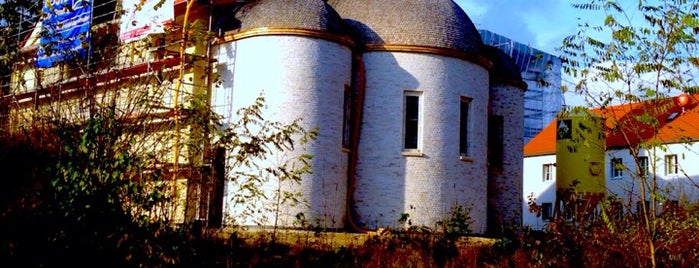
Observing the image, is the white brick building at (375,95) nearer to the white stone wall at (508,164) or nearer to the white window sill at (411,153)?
the white window sill at (411,153)

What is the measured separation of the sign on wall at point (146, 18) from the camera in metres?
23.6

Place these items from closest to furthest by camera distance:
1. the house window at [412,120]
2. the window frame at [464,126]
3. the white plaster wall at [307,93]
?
the white plaster wall at [307,93] → the house window at [412,120] → the window frame at [464,126]

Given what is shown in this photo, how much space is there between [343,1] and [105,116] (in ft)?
51.3

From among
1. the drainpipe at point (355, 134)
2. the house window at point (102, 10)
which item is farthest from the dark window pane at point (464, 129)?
the house window at point (102, 10)

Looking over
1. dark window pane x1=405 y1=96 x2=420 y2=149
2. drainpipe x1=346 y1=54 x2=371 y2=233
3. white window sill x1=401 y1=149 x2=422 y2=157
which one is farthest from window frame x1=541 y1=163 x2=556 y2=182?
drainpipe x1=346 y1=54 x2=371 y2=233

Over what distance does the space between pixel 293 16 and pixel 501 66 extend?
8.95 meters

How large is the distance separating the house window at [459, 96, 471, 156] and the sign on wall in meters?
8.37

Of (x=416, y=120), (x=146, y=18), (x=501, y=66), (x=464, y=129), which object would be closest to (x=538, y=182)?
(x=501, y=66)

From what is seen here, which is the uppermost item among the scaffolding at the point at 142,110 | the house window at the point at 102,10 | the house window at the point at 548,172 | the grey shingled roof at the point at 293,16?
the house window at the point at 102,10

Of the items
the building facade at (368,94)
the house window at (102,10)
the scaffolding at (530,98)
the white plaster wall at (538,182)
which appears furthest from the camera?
the scaffolding at (530,98)

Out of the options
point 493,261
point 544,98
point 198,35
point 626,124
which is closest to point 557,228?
point 493,261

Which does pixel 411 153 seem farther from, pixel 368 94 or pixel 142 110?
pixel 142 110

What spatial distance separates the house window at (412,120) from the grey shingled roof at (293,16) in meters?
2.58

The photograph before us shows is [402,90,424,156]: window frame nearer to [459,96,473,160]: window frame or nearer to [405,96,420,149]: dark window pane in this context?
[405,96,420,149]: dark window pane
